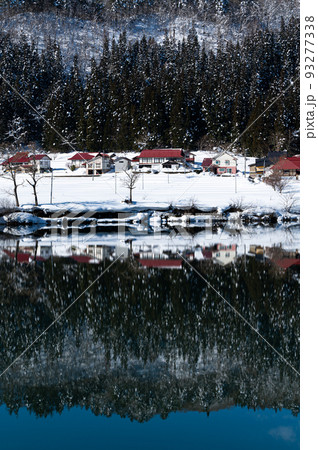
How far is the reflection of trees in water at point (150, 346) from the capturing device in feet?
28.8

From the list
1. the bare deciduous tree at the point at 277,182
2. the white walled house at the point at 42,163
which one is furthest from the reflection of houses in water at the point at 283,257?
the white walled house at the point at 42,163

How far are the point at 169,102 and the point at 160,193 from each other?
1557 inches

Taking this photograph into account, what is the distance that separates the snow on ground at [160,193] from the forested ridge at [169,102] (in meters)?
19.0

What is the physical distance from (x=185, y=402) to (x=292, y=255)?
60.4 ft

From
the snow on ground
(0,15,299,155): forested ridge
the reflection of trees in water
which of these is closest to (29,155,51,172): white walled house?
the snow on ground

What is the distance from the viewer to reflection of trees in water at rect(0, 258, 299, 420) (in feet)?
28.8

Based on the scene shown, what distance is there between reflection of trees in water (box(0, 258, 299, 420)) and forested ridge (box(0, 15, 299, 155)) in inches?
2718

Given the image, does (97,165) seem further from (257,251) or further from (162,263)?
(162,263)

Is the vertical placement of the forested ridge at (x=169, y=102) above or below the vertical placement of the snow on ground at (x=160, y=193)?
above

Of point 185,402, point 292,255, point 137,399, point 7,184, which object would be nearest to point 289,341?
point 185,402

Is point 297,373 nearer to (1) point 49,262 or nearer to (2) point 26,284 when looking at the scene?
(2) point 26,284

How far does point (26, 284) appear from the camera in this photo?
60.5 ft

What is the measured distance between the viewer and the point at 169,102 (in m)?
91.0

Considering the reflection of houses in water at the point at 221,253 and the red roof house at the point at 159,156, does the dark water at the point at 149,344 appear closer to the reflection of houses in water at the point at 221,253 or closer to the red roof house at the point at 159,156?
the reflection of houses in water at the point at 221,253
